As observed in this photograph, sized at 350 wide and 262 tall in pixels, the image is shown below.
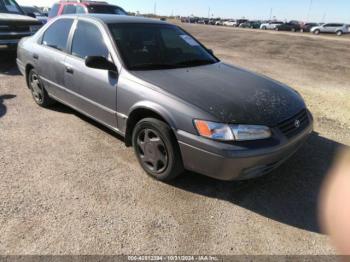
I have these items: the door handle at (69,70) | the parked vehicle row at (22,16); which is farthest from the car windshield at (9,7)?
the door handle at (69,70)

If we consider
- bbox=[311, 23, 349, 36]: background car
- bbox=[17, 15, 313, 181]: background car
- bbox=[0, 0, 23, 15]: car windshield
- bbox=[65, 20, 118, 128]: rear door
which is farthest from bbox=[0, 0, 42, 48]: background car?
bbox=[311, 23, 349, 36]: background car

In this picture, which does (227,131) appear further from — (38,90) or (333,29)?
(333,29)

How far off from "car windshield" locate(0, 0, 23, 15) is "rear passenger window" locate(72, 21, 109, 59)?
757cm

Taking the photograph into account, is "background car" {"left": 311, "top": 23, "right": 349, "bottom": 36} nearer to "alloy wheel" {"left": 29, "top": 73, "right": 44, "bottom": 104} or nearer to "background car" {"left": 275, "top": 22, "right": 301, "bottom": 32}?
"background car" {"left": 275, "top": 22, "right": 301, "bottom": 32}

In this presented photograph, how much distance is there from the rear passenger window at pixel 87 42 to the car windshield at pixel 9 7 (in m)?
7.57

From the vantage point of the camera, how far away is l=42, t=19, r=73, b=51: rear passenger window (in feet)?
14.9

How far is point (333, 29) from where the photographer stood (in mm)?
43031

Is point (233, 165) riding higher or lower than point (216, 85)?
lower

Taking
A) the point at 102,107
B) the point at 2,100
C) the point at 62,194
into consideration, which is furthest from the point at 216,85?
the point at 2,100

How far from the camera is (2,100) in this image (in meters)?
5.89

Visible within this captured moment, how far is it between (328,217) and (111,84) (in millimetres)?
2689

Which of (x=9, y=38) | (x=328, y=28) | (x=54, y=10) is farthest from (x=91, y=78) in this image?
(x=328, y=28)

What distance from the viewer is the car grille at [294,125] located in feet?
10.2

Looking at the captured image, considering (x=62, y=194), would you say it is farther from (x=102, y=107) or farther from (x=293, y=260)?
(x=293, y=260)
